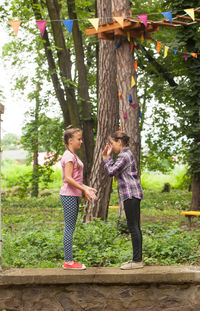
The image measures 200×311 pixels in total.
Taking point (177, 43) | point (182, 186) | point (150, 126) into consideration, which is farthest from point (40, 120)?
point (182, 186)

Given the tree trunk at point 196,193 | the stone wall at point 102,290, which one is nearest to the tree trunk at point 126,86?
the stone wall at point 102,290

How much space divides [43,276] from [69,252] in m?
0.46

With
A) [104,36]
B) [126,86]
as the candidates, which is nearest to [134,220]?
[126,86]

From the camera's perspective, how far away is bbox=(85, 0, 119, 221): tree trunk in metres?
9.45

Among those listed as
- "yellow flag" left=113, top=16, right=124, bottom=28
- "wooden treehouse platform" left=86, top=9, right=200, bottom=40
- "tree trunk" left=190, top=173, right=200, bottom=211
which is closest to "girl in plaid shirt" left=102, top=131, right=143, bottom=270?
→ "yellow flag" left=113, top=16, right=124, bottom=28

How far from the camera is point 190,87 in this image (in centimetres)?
1388

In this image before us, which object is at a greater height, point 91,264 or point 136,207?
point 136,207

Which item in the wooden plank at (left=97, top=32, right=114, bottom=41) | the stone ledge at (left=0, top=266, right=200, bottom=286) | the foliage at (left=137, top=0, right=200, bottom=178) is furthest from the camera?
the foliage at (left=137, top=0, right=200, bottom=178)

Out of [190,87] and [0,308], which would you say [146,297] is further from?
[190,87]

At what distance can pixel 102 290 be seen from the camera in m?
4.98

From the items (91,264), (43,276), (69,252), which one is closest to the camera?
(43,276)

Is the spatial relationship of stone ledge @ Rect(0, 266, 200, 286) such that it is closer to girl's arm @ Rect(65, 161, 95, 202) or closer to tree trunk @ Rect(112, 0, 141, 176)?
girl's arm @ Rect(65, 161, 95, 202)

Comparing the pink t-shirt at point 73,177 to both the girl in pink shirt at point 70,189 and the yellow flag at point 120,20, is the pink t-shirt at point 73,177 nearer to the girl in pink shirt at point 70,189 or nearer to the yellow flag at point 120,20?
the girl in pink shirt at point 70,189

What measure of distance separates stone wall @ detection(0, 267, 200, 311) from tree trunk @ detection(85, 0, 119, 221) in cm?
429
